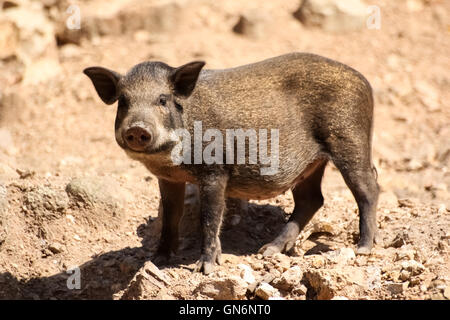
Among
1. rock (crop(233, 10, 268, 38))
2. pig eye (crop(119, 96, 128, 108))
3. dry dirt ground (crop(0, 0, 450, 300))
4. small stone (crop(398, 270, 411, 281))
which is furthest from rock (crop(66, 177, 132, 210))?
rock (crop(233, 10, 268, 38))

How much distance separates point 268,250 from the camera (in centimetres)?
699

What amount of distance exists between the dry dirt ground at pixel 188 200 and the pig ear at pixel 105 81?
1.24 m

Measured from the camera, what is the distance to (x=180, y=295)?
237 inches

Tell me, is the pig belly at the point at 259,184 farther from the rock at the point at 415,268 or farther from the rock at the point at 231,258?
the rock at the point at 415,268

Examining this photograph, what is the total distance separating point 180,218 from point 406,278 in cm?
227

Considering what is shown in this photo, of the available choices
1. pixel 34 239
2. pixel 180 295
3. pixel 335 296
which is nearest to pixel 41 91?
pixel 34 239

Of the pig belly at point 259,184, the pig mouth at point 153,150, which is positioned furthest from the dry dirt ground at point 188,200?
the pig mouth at point 153,150

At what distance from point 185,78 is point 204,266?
1679 mm

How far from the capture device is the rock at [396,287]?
18.4 ft

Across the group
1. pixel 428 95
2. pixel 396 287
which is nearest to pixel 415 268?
pixel 396 287

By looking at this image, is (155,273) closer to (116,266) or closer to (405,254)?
(116,266)

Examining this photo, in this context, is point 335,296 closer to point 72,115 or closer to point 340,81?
point 340,81

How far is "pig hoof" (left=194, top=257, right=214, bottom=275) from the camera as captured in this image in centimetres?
635

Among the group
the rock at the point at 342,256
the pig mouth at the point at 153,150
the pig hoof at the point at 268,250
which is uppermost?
the pig mouth at the point at 153,150
